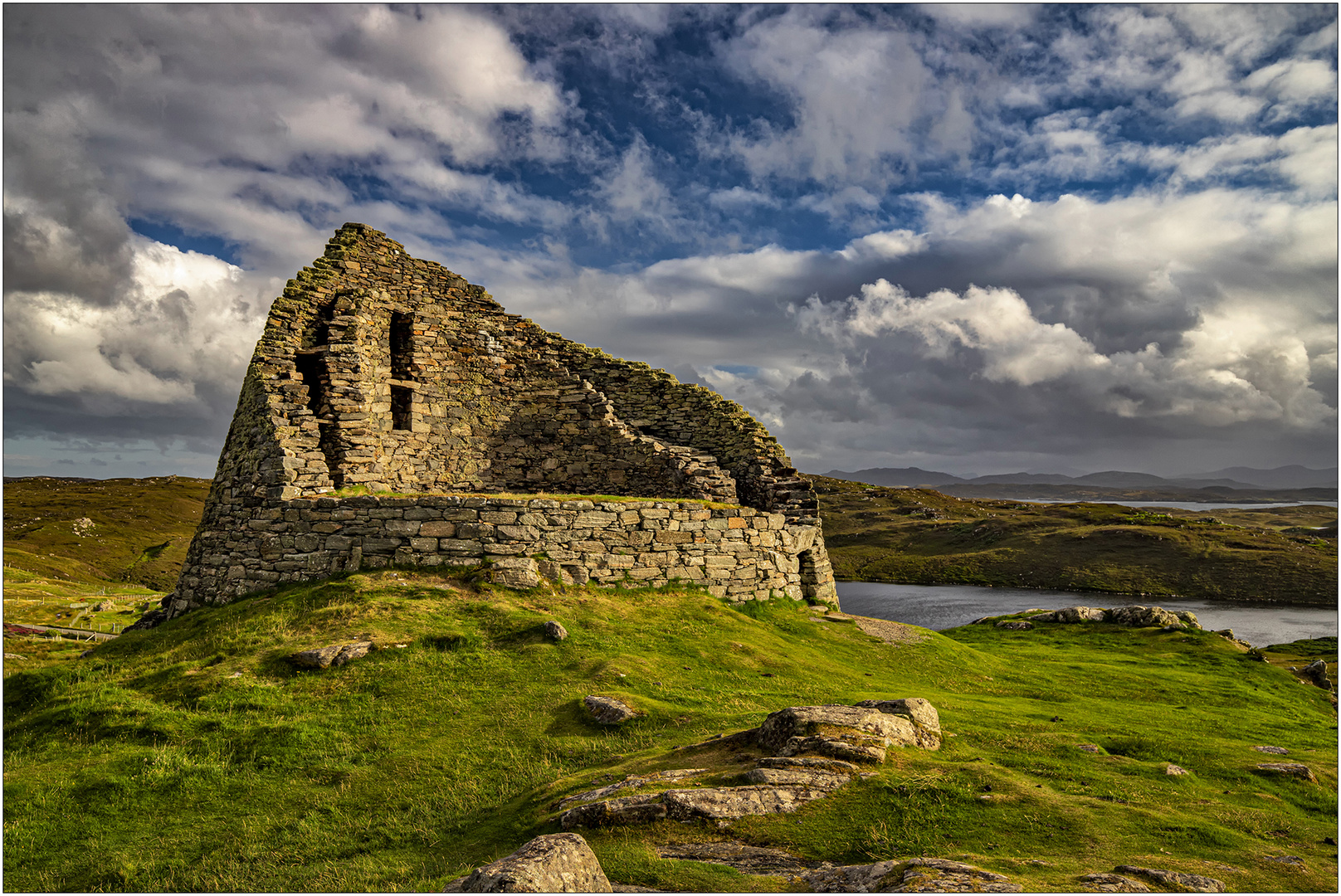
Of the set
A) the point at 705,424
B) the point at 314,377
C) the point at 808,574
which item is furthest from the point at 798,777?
the point at 314,377

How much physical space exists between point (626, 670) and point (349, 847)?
19.4 ft

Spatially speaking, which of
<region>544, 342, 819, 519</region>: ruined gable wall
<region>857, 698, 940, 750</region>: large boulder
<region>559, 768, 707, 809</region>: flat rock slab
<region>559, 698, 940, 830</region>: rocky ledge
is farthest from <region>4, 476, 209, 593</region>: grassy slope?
<region>857, 698, 940, 750</region>: large boulder

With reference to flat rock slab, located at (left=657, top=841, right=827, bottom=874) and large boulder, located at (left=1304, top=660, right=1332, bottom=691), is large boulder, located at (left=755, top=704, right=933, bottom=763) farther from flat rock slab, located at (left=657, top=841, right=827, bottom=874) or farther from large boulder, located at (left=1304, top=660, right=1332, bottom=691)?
large boulder, located at (left=1304, top=660, right=1332, bottom=691)

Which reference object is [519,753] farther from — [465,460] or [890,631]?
[465,460]

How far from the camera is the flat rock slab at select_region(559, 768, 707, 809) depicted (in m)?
6.95

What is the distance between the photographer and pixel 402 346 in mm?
24344

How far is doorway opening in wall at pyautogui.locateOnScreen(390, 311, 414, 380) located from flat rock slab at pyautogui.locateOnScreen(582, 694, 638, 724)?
17.1 meters

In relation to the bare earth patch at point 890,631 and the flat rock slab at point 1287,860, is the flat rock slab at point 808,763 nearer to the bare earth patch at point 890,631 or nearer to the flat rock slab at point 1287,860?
the flat rock slab at point 1287,860

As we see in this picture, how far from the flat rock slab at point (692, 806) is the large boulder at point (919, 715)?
2.40m

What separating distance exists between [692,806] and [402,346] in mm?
21854

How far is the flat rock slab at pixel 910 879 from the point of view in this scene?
4.82 m

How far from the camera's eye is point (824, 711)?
8141 millimetres

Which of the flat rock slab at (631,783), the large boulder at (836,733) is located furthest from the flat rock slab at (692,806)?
the large boulder at (836,733)

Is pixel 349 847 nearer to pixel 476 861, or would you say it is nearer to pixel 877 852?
pixel 476 861
